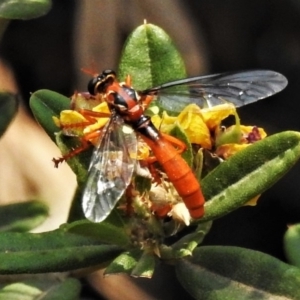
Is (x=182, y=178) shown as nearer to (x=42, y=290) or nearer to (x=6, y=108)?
(x=42, y=290)

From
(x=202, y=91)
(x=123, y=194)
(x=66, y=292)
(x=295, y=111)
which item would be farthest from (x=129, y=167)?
(x=295, y=111)

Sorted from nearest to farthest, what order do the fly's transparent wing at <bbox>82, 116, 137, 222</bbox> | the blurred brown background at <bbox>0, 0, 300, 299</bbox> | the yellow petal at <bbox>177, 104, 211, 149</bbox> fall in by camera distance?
the fly's transparent wing at <bbox>82, 116, 137, 222</bbox> → the yellow petal at <bbox>177, 104, 211, 149</bbox> → the blurred brown background at <bbox>0, 0, 300, 299</bbox>

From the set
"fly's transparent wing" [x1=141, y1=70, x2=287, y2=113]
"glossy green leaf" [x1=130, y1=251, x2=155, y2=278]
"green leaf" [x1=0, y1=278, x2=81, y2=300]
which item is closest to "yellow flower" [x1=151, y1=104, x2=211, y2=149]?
"fly's transparent wing" [x1=141, y1=70, x2=287, y2=113]

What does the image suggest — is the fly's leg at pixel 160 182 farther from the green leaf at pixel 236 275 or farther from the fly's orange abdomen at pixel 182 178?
the green leaf at pixel 236 275

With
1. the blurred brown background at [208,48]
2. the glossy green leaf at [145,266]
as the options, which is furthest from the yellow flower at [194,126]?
the blurred brown background at [208,48]

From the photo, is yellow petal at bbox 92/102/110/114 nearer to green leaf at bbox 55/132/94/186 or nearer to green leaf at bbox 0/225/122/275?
green leaf at bbox 55/132/94/186

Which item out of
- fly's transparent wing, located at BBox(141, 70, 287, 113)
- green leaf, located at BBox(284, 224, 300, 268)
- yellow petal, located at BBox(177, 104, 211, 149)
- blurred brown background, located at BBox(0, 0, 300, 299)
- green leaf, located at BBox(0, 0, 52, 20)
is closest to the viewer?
yellow petal, located at BBox(177, 104, 211, 149)

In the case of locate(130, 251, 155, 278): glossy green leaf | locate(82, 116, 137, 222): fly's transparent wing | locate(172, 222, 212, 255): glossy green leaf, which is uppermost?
locate(82, 116, 137, 222): fly's transparent wing

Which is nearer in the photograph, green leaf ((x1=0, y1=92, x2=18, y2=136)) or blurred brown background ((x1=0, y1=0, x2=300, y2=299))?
green leaf ((x1=0, y1=92, x2=18, y2=136))
